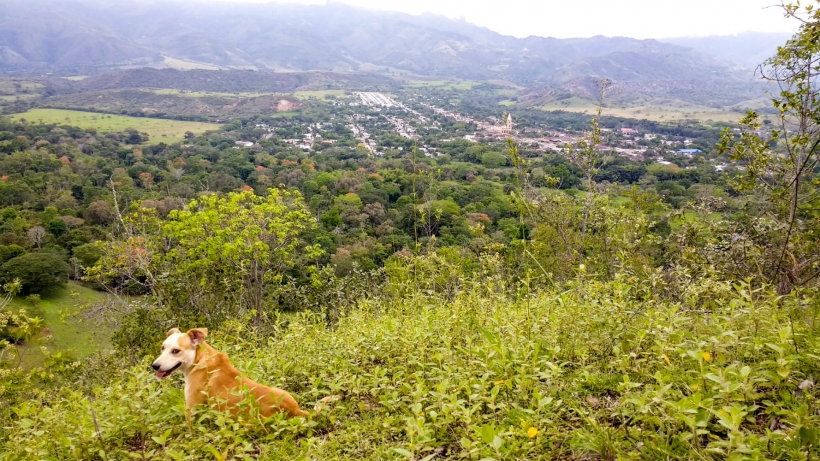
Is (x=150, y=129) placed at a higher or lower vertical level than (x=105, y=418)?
lower

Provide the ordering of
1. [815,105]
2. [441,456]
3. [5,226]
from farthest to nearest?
[5,226] < [815,105] < [441,456]

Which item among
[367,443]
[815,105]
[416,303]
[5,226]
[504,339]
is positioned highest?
[815,105]

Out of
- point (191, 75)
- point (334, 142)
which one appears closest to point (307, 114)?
point (334, 142)

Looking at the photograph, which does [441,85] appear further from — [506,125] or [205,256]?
[506,125]

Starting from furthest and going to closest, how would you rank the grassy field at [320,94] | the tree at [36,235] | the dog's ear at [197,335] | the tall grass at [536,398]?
the grassy field at [320,94] → the tree at [36,235] → the dog's ear at [197,335] → the tall grass at [536,398]

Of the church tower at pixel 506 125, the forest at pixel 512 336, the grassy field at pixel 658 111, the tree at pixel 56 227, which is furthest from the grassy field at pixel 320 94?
the church tower at pixel 506 125

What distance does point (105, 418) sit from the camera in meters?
3.05

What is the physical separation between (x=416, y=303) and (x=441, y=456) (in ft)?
9.18

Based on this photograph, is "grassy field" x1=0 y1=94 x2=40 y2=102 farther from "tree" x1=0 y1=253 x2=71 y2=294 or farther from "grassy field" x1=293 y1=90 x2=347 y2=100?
"tree" x1=0 y1=253 x2=71 y2=294

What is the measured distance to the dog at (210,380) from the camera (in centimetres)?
293

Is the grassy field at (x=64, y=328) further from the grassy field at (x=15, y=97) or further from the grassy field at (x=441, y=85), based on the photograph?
the grassy field at (x=441, y=85)

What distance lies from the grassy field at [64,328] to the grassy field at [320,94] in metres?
118

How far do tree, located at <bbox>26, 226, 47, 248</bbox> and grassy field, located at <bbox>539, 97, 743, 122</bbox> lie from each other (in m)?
86.6

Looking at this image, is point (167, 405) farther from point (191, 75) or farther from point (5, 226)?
point (191, 75)
